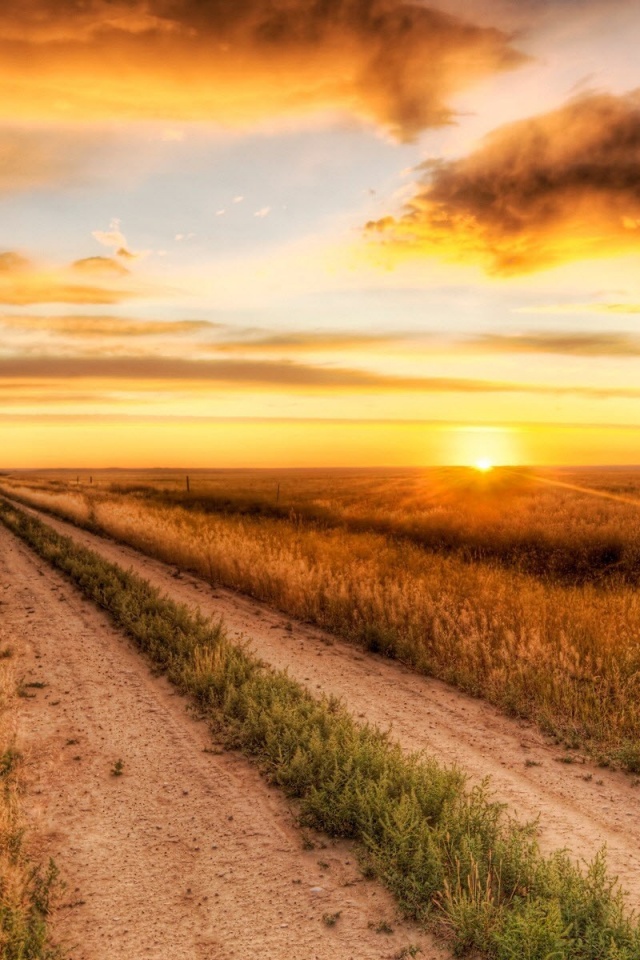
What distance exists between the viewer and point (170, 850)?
5.21m

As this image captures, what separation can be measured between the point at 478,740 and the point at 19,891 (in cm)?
479

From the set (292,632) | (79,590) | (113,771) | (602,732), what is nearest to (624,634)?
(602,732)

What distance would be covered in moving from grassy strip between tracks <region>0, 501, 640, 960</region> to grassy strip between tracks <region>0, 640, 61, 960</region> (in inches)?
80.0

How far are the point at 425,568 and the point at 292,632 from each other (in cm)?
418

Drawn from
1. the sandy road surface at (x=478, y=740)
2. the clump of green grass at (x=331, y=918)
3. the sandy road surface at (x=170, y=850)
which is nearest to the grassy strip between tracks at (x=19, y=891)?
the sandy road surface at (x=170, y=850)

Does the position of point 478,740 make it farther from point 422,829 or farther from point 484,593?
point 484,593

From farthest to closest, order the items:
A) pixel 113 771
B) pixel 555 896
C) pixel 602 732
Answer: pixel 602 732, pixel 113 771, pixel 555 896

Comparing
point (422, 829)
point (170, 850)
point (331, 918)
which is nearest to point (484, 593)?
point (422, 829)

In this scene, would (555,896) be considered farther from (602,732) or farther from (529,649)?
(529,649)

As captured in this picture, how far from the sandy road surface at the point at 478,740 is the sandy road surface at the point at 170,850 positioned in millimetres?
1883

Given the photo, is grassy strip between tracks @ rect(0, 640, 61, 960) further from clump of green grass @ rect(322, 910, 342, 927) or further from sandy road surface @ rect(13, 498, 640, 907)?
sandy road surface @ rect(13, 498, 640, 907)

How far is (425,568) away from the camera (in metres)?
14.9

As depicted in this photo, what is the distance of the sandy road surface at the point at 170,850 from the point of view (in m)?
4.21

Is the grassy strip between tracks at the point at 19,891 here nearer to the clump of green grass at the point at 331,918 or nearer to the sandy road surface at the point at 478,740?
the clump of green grass at the point at 331,918
